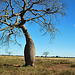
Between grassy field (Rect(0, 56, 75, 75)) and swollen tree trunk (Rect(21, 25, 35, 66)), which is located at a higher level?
swollen tree trunk (Rect(21, 25, 35, 66))

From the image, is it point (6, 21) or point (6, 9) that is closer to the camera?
point (6, 21)

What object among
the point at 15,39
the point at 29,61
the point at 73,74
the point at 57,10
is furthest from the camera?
the point at 15,39

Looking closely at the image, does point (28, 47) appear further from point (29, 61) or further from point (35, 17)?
point (35, 17)

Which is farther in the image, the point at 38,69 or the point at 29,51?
the point at 29,51

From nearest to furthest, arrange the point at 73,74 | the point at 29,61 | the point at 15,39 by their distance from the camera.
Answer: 1. the point at 73,74
2. the point at 29,61
3. the point at 15,39

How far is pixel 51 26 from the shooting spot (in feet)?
35.9

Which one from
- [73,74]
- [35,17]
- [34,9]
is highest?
[34,9]

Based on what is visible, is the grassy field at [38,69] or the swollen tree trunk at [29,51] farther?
the swollen tree trunk at [29,51]

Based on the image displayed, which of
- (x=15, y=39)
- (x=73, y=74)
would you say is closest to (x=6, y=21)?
(x=15, y=39)

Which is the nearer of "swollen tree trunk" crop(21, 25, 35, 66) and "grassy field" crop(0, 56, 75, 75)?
"grassy field" crop(0, 56, 75, 75)

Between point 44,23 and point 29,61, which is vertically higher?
point 44,23

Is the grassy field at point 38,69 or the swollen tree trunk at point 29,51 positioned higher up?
the swollen tree trunk at point 29,51

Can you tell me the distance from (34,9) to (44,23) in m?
1.56

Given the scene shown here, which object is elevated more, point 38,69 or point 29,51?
point 29,51
